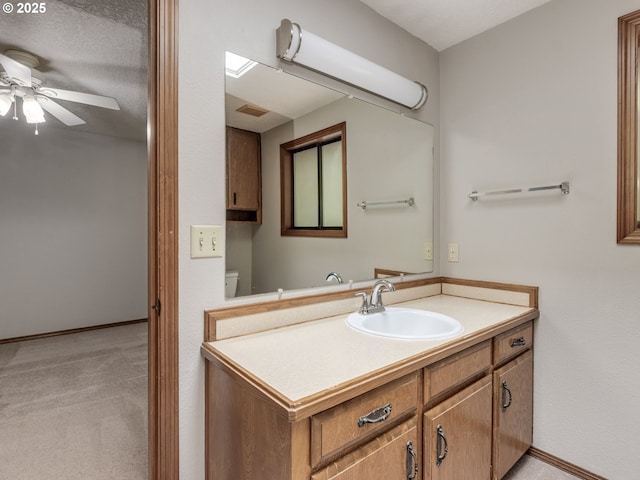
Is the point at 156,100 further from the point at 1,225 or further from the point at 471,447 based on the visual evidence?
the point at 1,225

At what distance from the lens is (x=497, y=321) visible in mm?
1450

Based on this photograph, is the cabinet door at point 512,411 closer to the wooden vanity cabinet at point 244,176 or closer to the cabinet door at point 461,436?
the cabinet door at point 461,436

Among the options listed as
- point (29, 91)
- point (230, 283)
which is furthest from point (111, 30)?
point (230, 283)

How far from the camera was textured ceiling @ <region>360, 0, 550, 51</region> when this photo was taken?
1.65 meters

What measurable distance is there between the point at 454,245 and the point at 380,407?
1372 millimetres

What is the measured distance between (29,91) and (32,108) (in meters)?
0.16

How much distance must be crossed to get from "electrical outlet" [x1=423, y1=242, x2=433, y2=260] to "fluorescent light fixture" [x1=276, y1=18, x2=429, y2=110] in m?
0.81

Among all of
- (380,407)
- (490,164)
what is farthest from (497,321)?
(490,164)

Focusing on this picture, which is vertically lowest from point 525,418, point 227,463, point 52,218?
point 525,418

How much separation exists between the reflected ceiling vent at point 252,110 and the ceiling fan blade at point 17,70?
A: 169 cm

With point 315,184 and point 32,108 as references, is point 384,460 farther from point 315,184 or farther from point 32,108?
point 32,108

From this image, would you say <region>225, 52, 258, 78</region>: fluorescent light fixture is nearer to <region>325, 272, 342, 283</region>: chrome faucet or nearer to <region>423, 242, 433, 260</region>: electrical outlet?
<region>325, 272, 342, 283</region>: chrome faucet

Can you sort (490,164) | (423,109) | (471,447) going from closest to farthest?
(471,447)
(490,164)
(423,109)

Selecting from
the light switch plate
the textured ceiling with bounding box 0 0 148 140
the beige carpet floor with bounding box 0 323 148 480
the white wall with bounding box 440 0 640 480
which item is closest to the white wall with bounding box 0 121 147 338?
the beige carpet floor with bounding box 0 323 148 480
